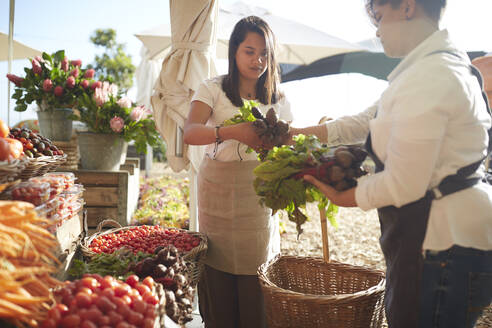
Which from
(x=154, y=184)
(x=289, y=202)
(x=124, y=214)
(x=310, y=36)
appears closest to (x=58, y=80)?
(x=124, y=214)

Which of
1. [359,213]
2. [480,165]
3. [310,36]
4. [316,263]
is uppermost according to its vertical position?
[310,36]

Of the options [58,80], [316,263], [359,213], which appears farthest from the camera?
[359,213]

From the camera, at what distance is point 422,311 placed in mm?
1273

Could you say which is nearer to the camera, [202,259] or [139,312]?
[139,312]

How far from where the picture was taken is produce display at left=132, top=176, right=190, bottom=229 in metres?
4.20

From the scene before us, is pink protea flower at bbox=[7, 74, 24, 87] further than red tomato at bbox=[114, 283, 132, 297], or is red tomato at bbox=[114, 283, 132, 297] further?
pink protea flower at bbox=[7, 74, 24, 87]

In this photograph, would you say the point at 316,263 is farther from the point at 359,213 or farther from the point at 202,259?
the point at 359,213

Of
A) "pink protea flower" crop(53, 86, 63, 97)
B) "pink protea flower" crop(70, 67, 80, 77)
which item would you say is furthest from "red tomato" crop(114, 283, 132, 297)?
"pink protea flower" crop(70, 67, 80, 77)

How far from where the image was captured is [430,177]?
3.78 feet

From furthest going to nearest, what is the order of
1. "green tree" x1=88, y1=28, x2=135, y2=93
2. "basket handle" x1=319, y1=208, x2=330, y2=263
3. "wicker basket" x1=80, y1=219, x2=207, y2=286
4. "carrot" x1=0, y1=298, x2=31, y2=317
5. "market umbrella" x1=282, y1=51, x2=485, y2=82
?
"green tree" x1=88, y1=28, x2=135, y2=93, "market umbrella" x1=282, y1=51, x2=485, y2=82, "wicker basket" x1=80, y1=219, x2=207, y2=286, "basket handle" x1=319, y1=208, x2=330, y2=263, "carrot" x1=0, y1=298, x2=31, y2=317

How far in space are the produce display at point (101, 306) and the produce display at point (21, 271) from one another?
0.05 metres

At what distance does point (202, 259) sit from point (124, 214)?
1339mm

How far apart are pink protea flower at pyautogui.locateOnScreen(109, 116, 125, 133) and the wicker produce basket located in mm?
1856

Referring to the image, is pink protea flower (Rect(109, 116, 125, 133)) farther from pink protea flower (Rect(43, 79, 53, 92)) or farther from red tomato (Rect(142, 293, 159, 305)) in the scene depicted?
red tomato (Rect(142, 293, 159, 305))
